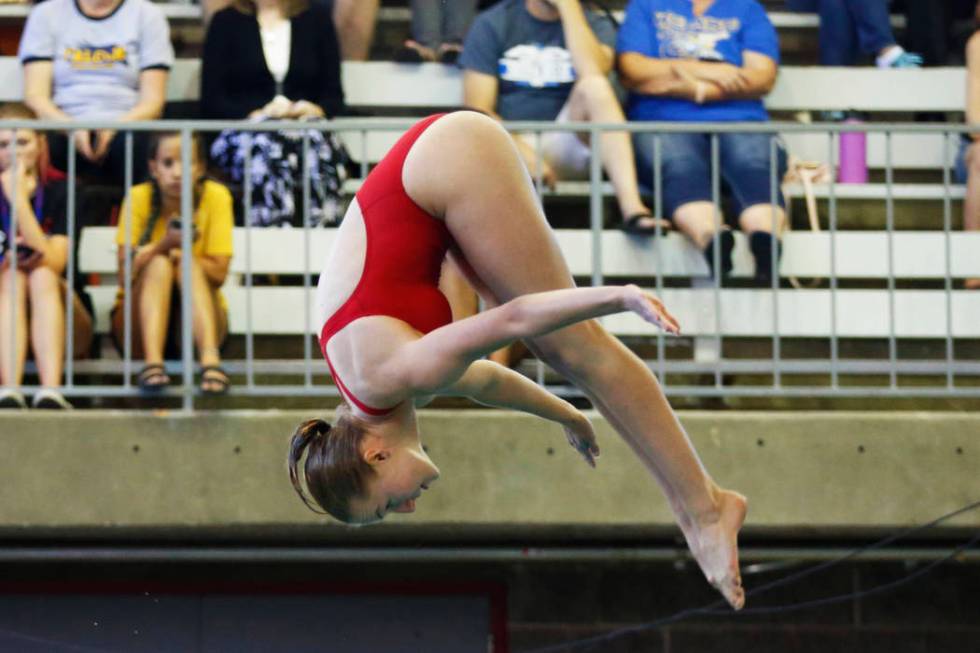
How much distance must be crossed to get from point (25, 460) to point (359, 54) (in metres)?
2.06

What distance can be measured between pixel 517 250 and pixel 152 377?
2.15 m

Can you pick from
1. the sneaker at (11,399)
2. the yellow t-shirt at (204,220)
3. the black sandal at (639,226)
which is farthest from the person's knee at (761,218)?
the sneaker at (11,399)

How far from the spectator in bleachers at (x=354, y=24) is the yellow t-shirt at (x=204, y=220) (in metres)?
1.07

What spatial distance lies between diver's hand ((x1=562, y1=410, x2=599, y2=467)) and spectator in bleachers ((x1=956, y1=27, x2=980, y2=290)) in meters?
2.36

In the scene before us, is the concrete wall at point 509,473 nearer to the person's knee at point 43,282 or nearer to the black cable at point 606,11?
the person's knee at point 43,282

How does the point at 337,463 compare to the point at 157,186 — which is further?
the point at 157,186

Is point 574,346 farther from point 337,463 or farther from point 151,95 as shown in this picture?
point 151,95

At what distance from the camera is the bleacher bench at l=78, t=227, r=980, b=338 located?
16.3 feet

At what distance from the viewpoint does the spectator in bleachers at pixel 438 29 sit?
18.9 feet

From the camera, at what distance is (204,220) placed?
493 centimetres

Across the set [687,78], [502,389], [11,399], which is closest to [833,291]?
[687,78]

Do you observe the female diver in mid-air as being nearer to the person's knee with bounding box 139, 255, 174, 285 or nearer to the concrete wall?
the concrete wall

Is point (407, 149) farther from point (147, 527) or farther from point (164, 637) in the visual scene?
point (164, 637)

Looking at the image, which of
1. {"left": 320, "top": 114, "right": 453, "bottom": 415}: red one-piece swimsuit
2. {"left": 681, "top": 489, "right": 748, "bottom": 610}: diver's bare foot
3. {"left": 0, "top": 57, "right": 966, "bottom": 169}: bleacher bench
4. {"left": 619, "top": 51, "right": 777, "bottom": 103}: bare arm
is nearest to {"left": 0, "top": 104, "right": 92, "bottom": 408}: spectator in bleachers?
{"left": 0, "top": 57, "right": 966, "bottom": 169}: bleacher bench
